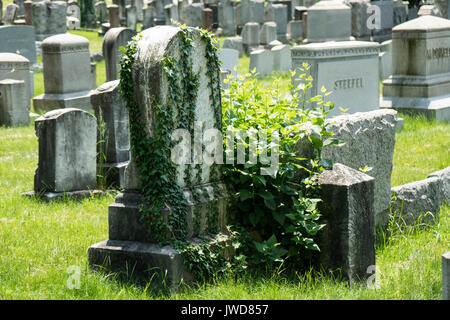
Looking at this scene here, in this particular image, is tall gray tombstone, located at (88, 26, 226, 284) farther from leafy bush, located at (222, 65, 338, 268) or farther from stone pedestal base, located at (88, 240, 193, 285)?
leafy bush, located at (222, 65, 338, 268)

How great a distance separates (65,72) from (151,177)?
8.52 metres

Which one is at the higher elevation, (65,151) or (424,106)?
(65,151)

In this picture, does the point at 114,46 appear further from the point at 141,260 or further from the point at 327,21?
the point at 141,260

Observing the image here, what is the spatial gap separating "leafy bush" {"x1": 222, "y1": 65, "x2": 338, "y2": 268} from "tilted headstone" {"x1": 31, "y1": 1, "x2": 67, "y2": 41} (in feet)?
58.0

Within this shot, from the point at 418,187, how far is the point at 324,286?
7.35ft

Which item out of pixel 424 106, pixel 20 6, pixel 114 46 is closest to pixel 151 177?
pixel 114 46

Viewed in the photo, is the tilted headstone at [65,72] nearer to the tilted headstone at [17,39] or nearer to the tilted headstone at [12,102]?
the tilted headstone at [12,102]

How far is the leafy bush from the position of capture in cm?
461

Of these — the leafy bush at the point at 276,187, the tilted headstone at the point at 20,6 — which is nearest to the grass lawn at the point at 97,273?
the leafy bush at the point at 276,187

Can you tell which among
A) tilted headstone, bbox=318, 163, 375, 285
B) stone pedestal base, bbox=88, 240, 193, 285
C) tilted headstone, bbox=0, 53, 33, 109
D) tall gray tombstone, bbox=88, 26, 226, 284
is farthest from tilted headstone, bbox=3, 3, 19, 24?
tilted headstone, bbox=318, 163, 375, 285

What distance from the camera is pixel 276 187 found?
4719 mm
